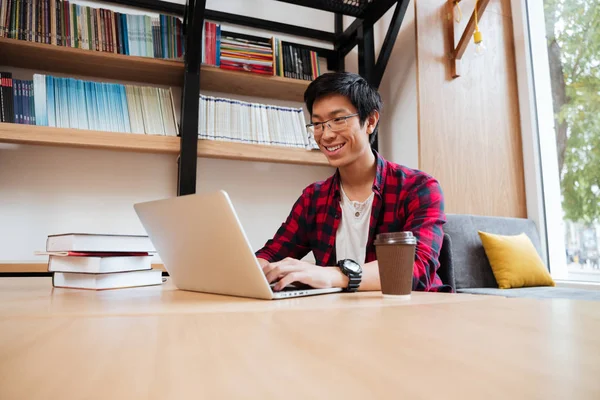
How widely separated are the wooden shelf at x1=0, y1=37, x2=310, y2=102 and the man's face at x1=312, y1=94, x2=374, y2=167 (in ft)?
2.91

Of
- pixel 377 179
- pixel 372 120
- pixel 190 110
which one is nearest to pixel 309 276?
pixel 377 179

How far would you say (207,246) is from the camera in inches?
32.4

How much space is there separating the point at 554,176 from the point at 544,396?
2.81 metres

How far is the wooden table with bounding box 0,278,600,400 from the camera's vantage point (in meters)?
0.22

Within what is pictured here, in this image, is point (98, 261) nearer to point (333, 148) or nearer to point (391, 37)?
point (333, 148)

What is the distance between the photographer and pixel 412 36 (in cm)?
267

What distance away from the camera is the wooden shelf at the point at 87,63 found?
78.5 inches

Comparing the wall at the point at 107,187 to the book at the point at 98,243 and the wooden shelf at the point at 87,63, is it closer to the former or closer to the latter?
the wooden shelf at the point at 87,63

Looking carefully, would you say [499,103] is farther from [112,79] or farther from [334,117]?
[112,79]

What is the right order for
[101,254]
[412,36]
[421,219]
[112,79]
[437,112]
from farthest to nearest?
[412,36] < [437,112] < [112,79] < [421,219] < [101,254]

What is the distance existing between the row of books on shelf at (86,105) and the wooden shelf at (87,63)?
118 mm

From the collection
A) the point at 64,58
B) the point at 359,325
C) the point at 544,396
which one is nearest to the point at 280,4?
the point at 64,58

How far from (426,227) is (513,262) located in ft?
4.11

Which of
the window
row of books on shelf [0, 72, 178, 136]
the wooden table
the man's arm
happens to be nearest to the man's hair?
the man's arm
